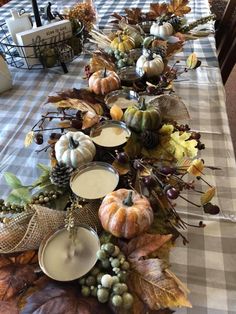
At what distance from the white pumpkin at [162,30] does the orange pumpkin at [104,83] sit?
12.6 inches

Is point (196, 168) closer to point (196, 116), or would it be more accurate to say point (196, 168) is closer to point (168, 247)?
point (168, 247)

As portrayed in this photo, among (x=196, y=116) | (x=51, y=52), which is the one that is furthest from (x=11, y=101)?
(x=196, y=116)

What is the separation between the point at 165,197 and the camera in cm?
51

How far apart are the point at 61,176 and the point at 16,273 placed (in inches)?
6.5

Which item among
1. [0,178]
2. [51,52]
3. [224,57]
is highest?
[51,52]

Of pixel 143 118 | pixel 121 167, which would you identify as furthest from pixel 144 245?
pixel 143 118

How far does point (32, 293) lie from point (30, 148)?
38cm

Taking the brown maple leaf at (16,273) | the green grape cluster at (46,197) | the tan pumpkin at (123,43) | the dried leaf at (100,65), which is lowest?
the brown maple leaf at (16,273)

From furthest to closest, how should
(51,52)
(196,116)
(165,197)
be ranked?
(51,52)
(196,116)
(165,197)

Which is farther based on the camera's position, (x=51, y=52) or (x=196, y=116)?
(x=51, y=52)

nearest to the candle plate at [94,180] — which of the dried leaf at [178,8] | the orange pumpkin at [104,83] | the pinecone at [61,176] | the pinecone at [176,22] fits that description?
the pinecone at [61,176]

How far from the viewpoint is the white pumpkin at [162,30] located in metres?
0.95

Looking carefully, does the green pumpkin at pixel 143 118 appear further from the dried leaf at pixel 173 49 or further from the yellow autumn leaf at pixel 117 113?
the dried leaf at pixel 173 49

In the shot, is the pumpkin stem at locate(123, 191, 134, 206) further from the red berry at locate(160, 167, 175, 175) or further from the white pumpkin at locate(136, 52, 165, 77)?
the white pumpkin at locate(136, 52, 165, 77)
